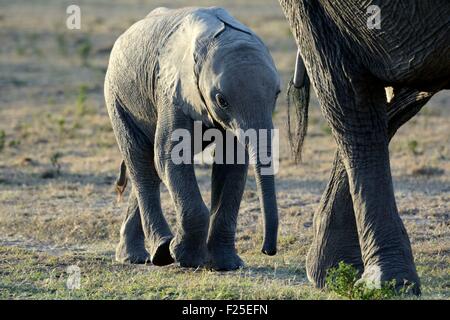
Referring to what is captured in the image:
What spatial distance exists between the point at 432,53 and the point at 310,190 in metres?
4.75

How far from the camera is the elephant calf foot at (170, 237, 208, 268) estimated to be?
7.09m

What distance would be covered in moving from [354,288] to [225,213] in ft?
5.59

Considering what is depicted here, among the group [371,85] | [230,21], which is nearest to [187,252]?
[230,21]

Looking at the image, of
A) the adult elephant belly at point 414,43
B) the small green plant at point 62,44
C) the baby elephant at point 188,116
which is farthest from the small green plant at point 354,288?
the small green plant at point 62,44

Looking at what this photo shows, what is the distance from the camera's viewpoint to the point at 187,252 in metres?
7.11

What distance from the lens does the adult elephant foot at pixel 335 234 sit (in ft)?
21.7

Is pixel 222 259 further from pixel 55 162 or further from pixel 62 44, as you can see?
pixel 62 44

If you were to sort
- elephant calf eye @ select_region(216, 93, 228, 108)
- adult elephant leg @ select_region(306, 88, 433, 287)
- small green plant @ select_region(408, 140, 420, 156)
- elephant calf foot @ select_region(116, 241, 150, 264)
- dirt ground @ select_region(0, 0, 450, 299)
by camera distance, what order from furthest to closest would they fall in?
small green plant @ select_region(408, 140, 420, 156) → elephant calf foot @ select_region(116, 241, 150, 264) → elephant calf eye @ select_region(216, 93, 228, 108) → dirt ground @ select_region(0, 0, 450, 299) → adult elephant leg @ select_region(306, 88, 433, 287)

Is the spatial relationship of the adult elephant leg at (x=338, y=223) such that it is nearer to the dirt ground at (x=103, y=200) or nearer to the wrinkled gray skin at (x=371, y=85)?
the wrinkled gray skin at (x=371, y=85)

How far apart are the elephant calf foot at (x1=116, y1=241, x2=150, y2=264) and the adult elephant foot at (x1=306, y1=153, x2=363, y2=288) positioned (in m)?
1.40

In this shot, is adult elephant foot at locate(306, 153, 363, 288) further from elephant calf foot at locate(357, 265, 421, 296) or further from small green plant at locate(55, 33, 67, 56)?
small green plant at locate(55, 33, 67, 56)

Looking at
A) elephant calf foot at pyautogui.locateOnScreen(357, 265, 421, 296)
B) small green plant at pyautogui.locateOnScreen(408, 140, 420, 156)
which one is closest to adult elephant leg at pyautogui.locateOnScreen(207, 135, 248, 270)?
elephant calf foot at pyautogui.locateOnScreen(357, 265, 421, 296)
